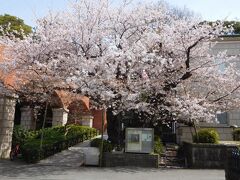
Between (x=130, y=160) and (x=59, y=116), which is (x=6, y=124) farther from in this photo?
(x=59, y=116)

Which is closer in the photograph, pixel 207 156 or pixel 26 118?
pixel 207 156

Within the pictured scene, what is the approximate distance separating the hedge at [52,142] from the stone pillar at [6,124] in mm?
863

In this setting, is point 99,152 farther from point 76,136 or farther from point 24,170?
point 76,136

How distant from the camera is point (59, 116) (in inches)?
1097

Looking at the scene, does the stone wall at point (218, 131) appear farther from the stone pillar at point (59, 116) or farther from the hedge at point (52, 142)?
the stone pillar at point (59, 116)

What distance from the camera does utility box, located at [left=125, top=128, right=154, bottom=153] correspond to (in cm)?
1702

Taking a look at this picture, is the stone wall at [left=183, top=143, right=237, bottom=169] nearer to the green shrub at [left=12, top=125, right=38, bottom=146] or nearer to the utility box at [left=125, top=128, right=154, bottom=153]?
the utility box at [left=125, top=128, right=154, bottom=153]

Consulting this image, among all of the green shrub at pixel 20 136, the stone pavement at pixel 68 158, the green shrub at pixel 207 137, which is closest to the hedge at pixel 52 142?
the green shrub at pixel 20 136

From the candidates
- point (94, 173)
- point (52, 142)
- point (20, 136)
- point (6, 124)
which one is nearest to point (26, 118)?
point (20, 136)

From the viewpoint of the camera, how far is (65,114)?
28016 millimetres

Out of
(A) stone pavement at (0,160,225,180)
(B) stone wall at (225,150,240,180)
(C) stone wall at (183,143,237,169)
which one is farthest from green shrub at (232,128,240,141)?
(B) stone wall at (225,150,240,180)

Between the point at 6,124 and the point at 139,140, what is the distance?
281 inches

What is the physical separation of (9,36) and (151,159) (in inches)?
466

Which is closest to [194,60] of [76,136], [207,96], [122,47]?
[207,96]
